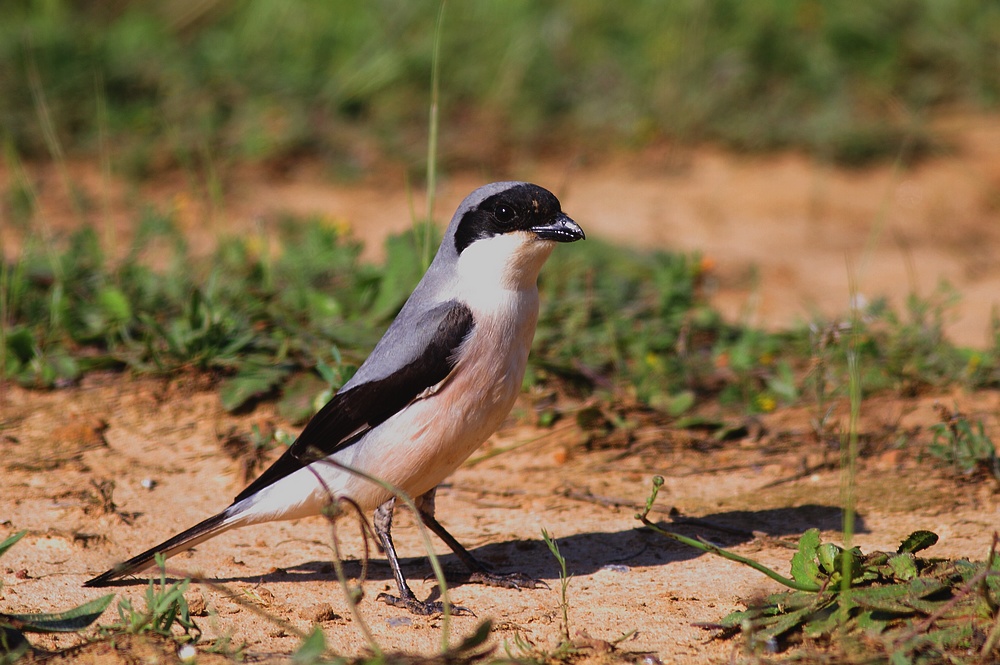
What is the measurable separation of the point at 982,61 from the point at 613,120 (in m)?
2.93

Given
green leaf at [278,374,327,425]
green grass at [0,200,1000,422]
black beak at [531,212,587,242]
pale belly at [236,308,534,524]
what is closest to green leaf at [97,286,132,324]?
green grass at [0,200,1000,422]

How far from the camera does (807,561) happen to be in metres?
3.12

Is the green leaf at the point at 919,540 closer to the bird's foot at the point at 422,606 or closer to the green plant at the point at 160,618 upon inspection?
the bird's foot at the point at 422,606

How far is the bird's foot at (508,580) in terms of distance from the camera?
3.62 meters

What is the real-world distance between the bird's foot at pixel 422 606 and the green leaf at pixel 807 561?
1.01 meters

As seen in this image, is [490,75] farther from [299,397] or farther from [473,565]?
[473,565]

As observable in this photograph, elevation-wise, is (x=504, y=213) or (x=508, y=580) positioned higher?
(x=504, y=213)

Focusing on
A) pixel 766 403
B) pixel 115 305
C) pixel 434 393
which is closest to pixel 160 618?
pixel 434 393

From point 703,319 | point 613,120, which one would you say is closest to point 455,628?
point 703,319

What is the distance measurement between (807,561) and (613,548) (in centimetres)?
94

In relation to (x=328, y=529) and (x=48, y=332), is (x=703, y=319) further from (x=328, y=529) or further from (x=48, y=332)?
(x=48, y=332)

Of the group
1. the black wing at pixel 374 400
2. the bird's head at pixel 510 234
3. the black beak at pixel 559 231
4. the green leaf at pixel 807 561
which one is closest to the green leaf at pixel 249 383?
the black wing at pixel 374 400

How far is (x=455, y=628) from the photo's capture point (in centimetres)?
331

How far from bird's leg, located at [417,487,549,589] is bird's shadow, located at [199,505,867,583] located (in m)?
0.06
